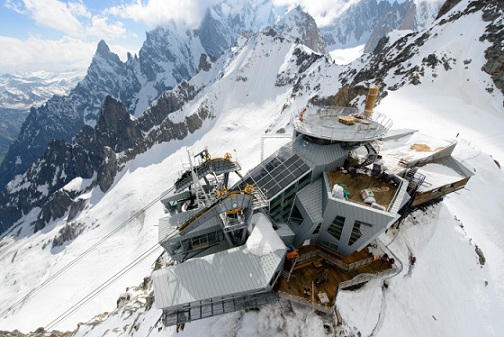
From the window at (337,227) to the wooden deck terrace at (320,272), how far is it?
1.95 metres

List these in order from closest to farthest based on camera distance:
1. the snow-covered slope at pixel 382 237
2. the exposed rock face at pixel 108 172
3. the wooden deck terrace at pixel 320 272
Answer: the wooden deck terrace at pixel 320 272
the snow-covered slope at pixel 382 237
the exposed rock face at pixel 108 172

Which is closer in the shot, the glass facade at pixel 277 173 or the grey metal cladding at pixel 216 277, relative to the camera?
the grey metal cladding at pixel 216 277

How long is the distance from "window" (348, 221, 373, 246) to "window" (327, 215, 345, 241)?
979 mm

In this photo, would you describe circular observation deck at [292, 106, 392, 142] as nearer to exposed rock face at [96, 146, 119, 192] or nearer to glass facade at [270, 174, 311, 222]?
glass facade at [270, 174, 311, 222]

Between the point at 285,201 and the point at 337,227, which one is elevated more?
the point at 285,201

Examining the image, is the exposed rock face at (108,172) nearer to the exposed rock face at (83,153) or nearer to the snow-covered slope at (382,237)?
the snow-covered slope at (382,237)

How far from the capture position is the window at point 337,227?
826 inches

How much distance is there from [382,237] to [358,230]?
7.94m

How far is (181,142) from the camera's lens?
133m

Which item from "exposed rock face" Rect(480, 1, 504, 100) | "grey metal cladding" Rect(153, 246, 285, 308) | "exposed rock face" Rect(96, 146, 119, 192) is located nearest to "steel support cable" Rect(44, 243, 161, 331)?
"grey metal cladding" Rect(153, 246, 285, 308)

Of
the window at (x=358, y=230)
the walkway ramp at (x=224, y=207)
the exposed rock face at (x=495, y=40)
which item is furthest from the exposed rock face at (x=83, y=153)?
the window at (x=358, y=230)

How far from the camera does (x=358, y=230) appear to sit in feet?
66.9

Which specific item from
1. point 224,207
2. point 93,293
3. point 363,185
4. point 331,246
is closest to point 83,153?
point 93,293

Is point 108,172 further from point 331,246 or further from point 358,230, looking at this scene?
point 358,230
